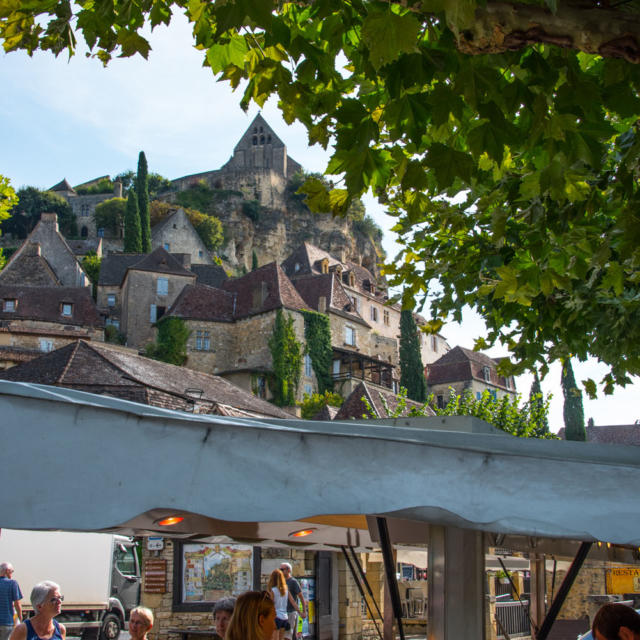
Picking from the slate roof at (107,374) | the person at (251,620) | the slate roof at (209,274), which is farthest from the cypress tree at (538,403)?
the slate roof at (209,274)

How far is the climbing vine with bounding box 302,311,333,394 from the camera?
5044 cm

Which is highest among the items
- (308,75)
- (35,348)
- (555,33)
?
(35,348)

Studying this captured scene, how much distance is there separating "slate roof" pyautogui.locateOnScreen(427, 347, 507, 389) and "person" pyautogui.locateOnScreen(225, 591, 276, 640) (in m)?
62.3

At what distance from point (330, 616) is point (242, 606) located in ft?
44.6

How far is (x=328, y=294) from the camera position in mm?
56969

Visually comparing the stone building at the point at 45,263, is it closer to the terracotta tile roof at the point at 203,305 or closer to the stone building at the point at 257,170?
the terracotta tile roof at the point at 203,305

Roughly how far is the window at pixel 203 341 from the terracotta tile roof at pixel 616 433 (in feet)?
111

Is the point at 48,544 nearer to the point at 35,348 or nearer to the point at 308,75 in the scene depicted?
the point at 308,75

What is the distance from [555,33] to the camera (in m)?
3.12

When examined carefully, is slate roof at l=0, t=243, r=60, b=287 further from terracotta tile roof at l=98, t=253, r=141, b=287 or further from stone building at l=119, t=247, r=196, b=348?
stone building at l=119, t=247, r=196, b=348

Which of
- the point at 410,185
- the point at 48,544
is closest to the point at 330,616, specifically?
the point at 48,544

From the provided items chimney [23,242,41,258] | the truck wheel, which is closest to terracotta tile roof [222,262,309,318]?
chimney [23,242,41,258]

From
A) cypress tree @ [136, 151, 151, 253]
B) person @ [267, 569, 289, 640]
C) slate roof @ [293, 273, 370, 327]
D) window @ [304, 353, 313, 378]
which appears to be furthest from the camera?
cypress tree @ [136, 151, 151, 253]

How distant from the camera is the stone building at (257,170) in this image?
89.2 m
